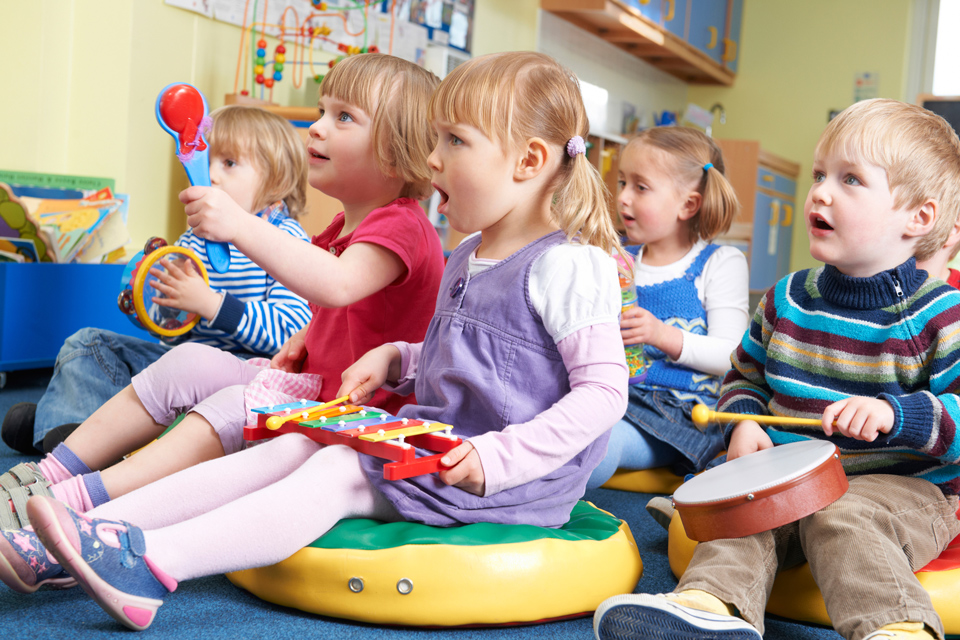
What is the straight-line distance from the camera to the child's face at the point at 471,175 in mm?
986

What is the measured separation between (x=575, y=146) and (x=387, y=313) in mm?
359

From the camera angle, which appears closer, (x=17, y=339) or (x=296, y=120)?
(x=17, y=339)

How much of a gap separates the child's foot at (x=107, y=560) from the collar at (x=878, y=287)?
2.59ft

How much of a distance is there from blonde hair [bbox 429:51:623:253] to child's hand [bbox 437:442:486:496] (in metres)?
0.28

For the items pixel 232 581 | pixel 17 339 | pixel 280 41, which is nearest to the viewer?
pixel 232 581

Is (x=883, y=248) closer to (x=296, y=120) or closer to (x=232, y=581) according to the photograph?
(x=232, y=581)

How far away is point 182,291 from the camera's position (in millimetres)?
1351

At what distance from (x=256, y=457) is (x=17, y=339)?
142cm

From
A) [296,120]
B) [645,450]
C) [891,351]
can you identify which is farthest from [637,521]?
[296,120]

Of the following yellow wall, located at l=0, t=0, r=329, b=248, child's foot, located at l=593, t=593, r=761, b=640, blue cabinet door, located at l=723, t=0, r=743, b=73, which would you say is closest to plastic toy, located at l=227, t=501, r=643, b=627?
child's foot, located at l=593, t=593, r=761, b=640

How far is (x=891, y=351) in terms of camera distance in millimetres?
967

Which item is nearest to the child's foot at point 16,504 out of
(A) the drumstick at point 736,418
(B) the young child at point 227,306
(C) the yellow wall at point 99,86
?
(B) the young child at point 227,306

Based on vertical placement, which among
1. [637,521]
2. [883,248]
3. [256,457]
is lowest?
[637,521]

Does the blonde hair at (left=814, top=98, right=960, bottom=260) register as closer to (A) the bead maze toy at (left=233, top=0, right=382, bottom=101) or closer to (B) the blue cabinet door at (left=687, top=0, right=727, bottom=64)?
(A) the bead maze toy at (left=233, top=0, right=382, bottom=101)
